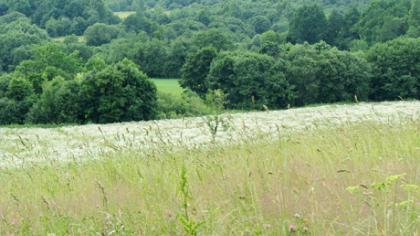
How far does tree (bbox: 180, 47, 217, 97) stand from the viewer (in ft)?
279

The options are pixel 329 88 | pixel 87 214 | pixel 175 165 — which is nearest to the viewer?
pixel 87 214

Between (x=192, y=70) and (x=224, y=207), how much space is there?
81088 millimetres

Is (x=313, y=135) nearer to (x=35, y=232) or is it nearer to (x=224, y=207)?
(x=224, y=207)

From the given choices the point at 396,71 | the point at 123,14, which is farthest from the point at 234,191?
the point at 123,14

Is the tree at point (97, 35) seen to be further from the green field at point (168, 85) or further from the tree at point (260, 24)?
the green field at point (168, 85)

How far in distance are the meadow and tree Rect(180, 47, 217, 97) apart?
76335mm

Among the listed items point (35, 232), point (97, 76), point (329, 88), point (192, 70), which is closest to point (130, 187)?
point (35, 232)

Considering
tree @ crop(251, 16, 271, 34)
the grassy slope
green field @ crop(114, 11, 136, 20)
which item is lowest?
the grassy slope

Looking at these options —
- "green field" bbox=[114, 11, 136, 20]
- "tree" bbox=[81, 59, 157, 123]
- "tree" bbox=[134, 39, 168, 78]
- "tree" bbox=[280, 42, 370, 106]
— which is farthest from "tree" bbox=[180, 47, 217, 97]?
"green field" bbox=[114, 11, 136, 20]

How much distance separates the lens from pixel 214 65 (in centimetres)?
8019

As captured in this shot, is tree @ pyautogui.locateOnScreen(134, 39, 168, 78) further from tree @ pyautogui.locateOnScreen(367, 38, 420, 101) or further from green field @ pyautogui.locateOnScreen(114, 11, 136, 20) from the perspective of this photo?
green field @ pyautogui.locateOnScreen(114, 11, 136, 20)

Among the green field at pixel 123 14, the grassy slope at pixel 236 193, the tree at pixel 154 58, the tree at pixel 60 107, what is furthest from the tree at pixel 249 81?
the green field at pixel 123 14

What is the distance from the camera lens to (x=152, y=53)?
361ft

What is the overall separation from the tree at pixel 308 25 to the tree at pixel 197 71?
41.7m
